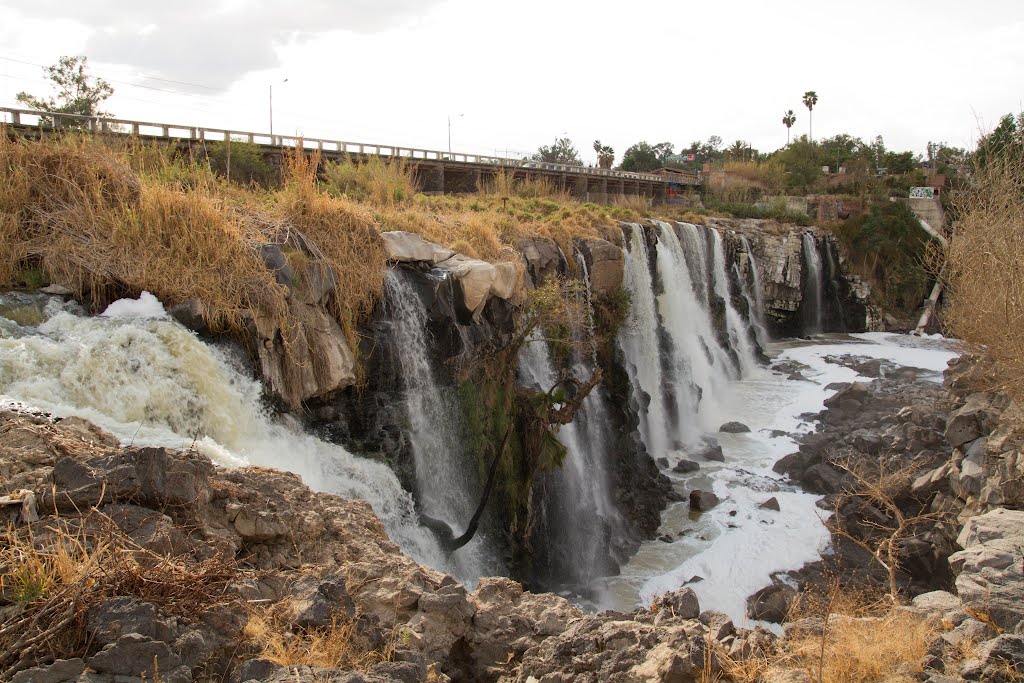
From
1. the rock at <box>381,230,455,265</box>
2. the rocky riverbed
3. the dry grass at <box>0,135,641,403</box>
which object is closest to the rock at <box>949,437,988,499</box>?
the rocky riverbed

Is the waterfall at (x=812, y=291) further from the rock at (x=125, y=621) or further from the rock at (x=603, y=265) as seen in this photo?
the rock at (x=125, y=621)

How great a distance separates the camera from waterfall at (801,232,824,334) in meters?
27.6

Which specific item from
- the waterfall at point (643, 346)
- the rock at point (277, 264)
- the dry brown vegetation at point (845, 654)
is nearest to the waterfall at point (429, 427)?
the rock at point (277, 264)

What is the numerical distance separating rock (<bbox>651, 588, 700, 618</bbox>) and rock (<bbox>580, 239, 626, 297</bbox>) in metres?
10.6

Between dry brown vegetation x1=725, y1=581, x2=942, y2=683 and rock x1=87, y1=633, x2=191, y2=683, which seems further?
dry brown vegetation x1=725, y1=581, x2=942, y2=683

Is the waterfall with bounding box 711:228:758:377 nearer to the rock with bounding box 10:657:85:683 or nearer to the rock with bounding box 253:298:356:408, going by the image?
the rock with bounding box 253:298:356:408

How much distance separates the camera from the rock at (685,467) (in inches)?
596

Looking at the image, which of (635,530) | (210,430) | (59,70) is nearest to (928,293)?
(635,530)

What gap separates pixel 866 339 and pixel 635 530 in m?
17.6

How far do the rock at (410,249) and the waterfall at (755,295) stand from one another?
16512 mm

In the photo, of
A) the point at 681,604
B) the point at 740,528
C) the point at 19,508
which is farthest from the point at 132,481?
the point at 740,528

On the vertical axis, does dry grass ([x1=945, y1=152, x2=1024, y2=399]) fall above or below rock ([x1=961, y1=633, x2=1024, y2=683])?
above

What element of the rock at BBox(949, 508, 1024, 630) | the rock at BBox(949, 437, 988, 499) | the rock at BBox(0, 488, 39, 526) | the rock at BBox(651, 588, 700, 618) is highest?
the rock at BBox(0, 488, 39, 526)

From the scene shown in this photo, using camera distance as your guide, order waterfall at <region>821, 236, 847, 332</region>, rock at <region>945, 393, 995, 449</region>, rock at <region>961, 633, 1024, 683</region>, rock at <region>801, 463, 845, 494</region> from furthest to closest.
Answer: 1. waterfall at <region>821, 236, 847, 332</region>
2. rock at <region>801, 463, 845, 494</region>
3. rock at <region>945, 393, 995, 449</region>
4. rock at <region>961, 633, 1024, 683</region>
